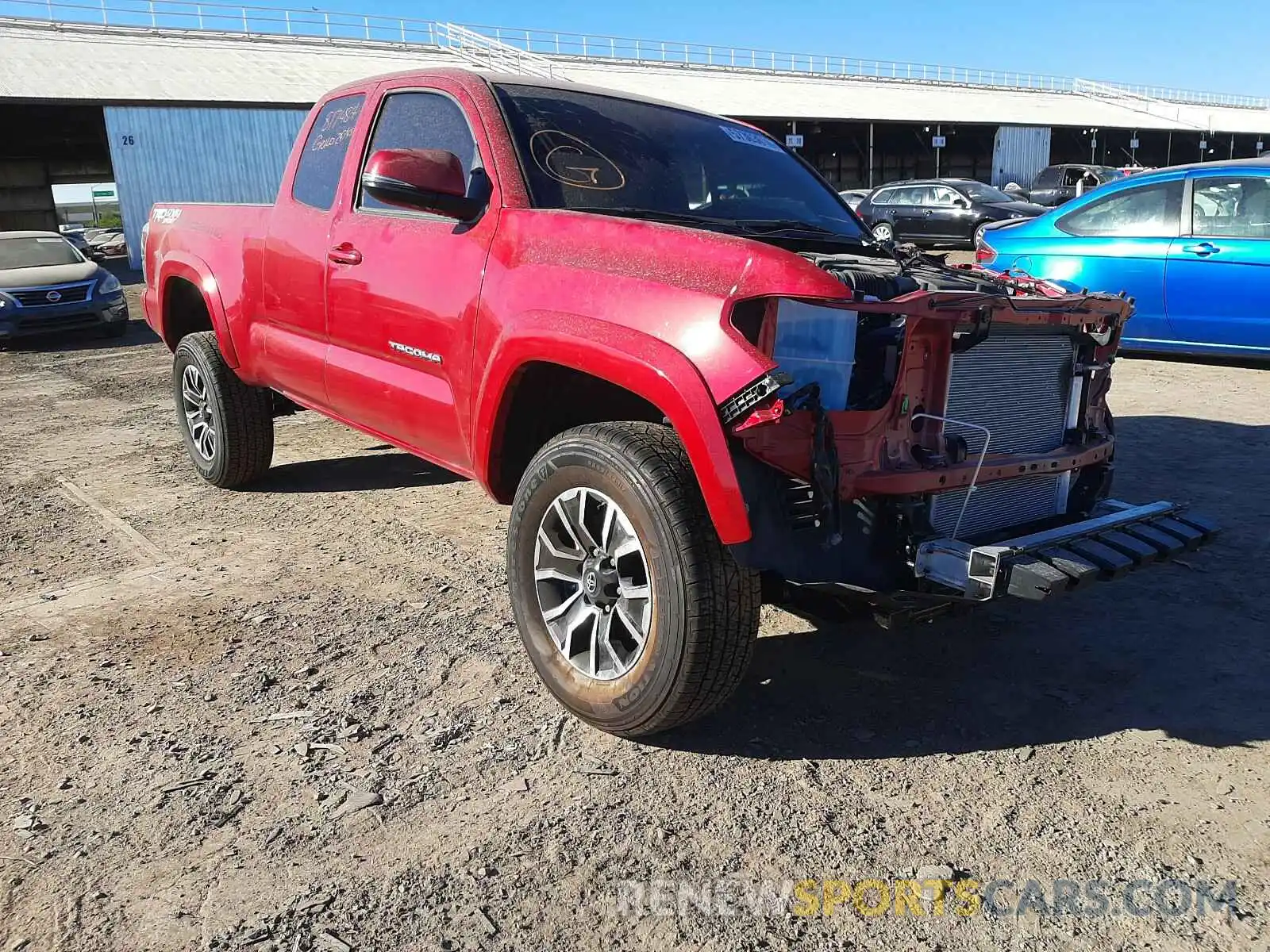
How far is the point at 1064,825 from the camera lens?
2525mm

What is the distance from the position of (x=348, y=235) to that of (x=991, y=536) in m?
2.67

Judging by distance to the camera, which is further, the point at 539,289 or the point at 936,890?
the point at 539,289

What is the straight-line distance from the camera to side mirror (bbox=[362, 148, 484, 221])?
10.5 feet

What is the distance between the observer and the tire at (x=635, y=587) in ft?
8.54

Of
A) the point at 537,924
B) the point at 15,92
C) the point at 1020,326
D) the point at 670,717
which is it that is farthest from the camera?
the point at 15,92

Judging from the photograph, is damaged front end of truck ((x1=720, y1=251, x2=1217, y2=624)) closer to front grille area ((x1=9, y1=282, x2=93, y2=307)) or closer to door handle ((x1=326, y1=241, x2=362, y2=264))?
door handle ((x1=326, y1=241, x2=362, y2=264))

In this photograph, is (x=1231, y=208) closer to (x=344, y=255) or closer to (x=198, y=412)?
(x=344, y=255)

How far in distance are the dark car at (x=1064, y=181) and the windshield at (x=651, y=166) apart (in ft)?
58.6

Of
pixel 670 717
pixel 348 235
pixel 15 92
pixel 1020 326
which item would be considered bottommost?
pixel 670 717

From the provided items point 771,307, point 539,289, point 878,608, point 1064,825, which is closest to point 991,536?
point 878,608

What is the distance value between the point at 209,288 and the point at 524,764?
339 cm

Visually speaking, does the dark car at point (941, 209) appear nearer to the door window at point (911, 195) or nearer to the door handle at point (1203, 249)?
the door window at point (911, 195)

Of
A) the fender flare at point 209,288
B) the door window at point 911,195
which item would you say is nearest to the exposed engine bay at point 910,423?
the fender flare at point 209,288

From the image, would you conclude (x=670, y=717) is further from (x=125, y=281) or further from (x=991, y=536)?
(x=125, y=281)
